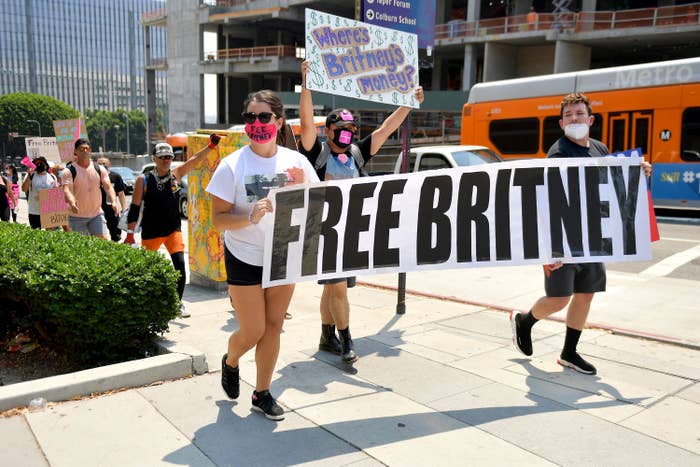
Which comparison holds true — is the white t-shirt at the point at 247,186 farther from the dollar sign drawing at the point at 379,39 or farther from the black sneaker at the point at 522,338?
the black sneaker at the point at 522,338

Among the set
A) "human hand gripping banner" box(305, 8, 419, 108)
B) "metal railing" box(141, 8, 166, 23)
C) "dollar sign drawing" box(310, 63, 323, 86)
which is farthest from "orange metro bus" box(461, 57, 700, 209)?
"metal railing" box(141, 8, 166, 23)

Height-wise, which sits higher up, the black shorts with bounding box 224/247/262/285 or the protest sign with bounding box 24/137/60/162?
the protest sign with bounding box 24/137/60/162

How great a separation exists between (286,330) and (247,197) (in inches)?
95.6

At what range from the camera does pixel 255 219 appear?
3373 mm

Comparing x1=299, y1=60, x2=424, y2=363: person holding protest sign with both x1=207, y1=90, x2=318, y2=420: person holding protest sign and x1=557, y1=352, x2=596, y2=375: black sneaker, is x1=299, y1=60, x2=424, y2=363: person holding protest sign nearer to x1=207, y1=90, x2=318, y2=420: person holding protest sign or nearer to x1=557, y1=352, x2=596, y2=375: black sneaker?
x1=207, y1=90, x2=318, y2=420: person holding protest sign

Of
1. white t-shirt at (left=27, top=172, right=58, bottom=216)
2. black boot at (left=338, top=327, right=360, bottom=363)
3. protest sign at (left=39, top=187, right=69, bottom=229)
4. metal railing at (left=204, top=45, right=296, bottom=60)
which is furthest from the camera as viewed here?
metal railing at (left=204, top=45, right=296, bottom=60)

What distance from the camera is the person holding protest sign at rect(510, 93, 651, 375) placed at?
14.5ft

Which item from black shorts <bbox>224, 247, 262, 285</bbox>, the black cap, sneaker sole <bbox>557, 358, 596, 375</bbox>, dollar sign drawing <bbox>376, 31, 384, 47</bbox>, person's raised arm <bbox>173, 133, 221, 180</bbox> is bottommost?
sneaker sole <bbox>557, 358, 596, 375</bbox>

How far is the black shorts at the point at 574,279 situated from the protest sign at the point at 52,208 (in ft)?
19.7

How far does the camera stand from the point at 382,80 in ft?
17.5

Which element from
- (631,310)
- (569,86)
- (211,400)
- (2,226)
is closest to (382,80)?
(211,400)

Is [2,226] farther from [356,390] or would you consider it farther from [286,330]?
[356,390]

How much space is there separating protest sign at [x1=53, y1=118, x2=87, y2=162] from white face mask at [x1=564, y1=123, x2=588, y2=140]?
814 cm

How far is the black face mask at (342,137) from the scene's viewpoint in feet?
15.0
